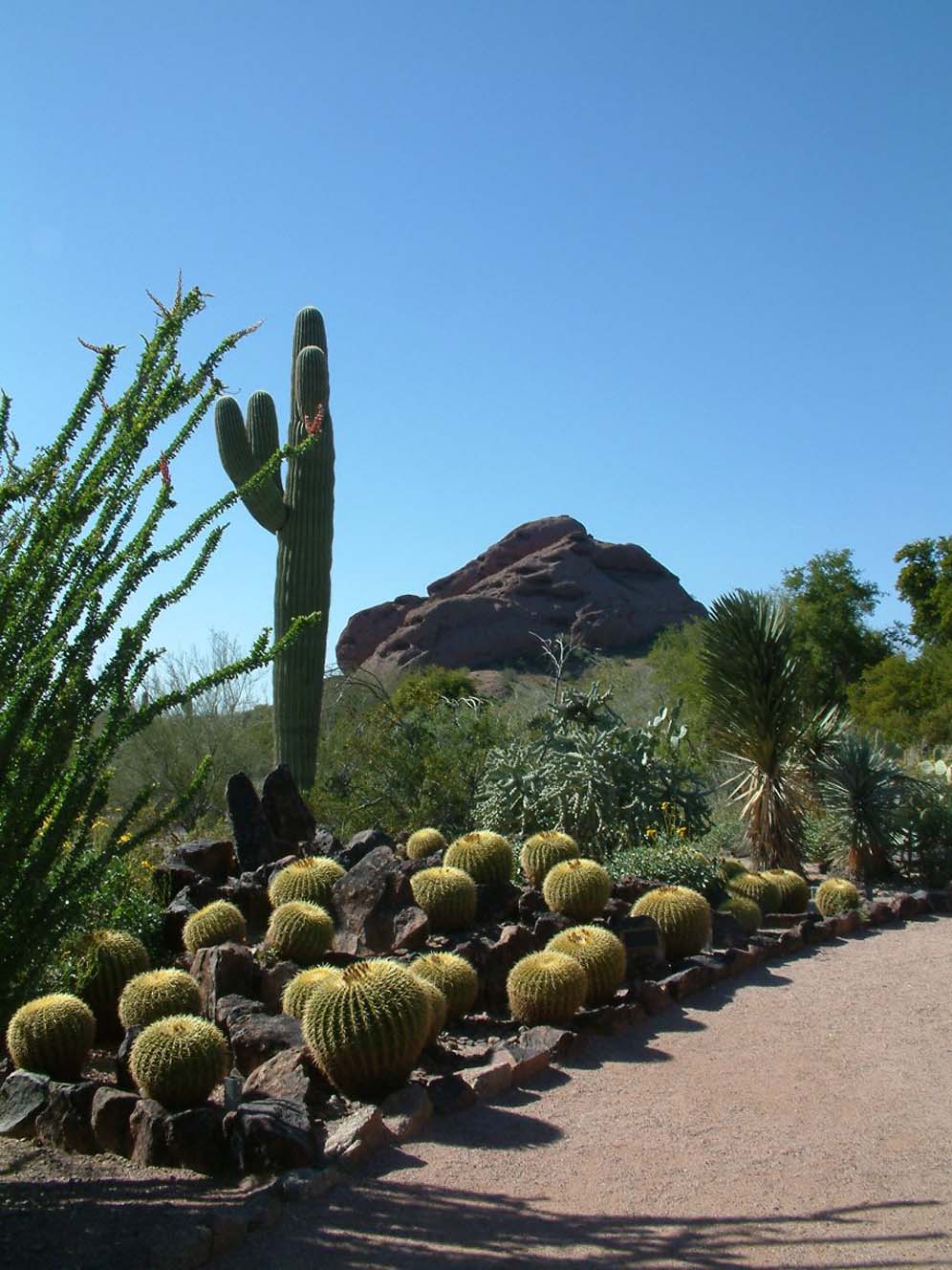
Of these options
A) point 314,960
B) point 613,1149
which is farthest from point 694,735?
point 613,1149

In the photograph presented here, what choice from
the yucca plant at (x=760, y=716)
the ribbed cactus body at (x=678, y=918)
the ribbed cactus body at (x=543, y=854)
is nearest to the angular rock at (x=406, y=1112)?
the ribbed cactus body at (x=678, y=918)

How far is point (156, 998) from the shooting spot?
6.57 m

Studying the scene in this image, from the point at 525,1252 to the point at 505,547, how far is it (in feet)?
200

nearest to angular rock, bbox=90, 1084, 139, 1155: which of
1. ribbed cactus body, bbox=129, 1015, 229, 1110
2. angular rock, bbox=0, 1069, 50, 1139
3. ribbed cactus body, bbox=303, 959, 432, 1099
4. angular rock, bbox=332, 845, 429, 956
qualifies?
ribbed cactus body, bbox=129, 1015, 229, 1110

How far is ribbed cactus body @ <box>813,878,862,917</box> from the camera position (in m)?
11.6

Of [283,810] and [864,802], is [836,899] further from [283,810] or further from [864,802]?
[283,810]

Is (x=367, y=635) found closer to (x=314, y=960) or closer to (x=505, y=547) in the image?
Result: (x=505, y=547)

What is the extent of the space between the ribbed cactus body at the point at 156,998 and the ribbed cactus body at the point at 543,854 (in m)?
4.27

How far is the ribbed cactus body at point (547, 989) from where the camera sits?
710 cm

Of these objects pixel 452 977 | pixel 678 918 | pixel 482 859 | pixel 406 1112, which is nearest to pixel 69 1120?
pixel 406 1112

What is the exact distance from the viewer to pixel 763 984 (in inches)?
344

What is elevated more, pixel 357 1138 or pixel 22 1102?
pixel 22 1102

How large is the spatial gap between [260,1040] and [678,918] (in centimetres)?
379

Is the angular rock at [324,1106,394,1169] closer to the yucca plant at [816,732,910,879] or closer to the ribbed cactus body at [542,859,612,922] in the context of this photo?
the ribbed cactus body at [542,859,612,922]
